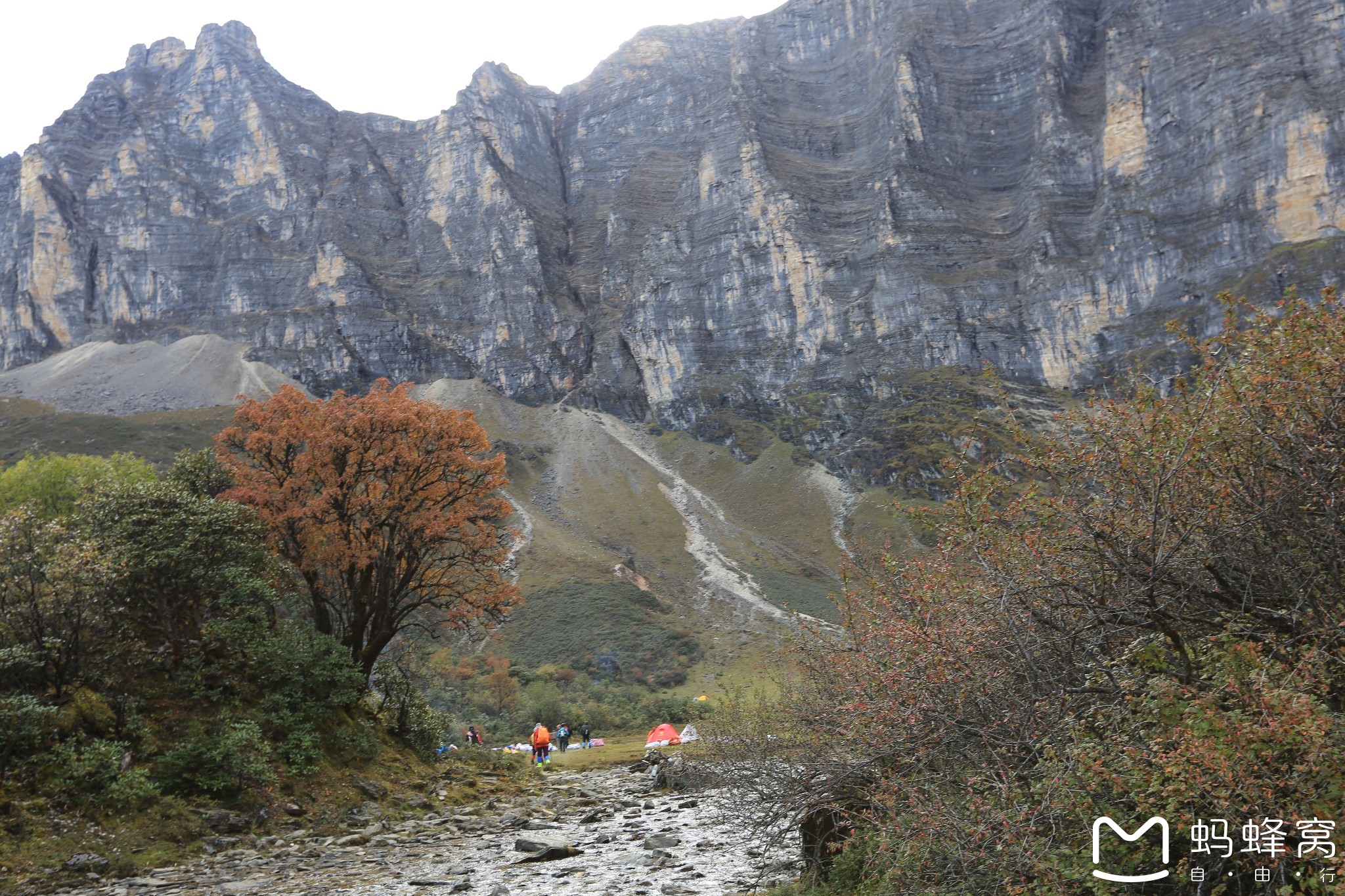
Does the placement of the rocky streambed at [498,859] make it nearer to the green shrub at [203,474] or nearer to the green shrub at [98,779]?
the green shrub at [98,779]

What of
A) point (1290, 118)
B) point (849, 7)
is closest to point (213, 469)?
point (1290, 118)

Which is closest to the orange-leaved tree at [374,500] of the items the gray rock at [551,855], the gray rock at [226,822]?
the gray rock at [226,822]

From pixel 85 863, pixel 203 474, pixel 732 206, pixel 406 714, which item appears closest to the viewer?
pixel 85 863

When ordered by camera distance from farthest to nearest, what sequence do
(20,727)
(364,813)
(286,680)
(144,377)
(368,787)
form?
(144,377) → (368,787) → (286,680) → (364,813) → (20,727)

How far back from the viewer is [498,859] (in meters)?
14.9

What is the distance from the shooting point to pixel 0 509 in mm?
31500


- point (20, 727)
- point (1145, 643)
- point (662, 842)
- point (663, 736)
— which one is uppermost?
point (1145, 643)

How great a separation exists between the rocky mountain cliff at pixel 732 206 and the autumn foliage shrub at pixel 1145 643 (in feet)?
405

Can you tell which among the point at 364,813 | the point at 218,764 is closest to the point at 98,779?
the point at 218,764

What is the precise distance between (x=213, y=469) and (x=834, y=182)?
150211 mm

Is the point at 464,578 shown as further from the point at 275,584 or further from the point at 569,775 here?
the point at 569,775

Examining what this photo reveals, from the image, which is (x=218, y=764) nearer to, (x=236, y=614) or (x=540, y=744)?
(x=236, y=614)

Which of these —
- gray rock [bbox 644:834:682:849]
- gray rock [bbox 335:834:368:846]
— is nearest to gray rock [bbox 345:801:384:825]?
gray rock [bbox 335:834:368:846]

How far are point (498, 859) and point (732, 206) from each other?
500 feet
